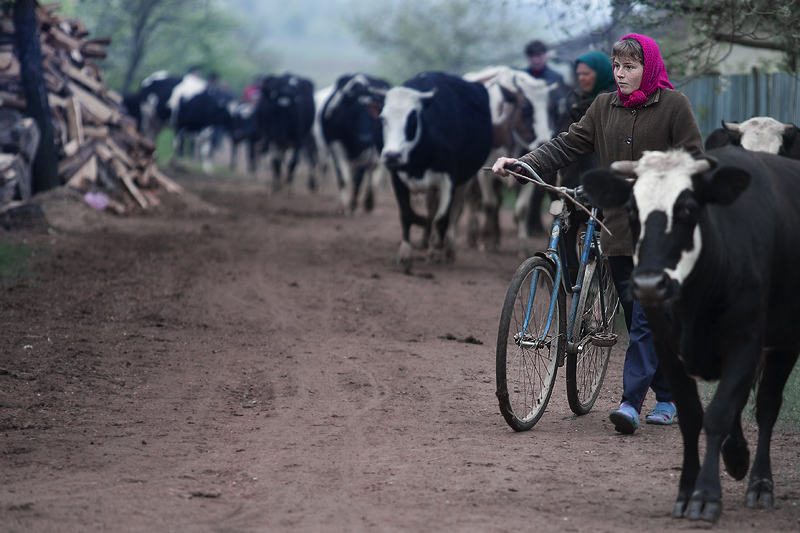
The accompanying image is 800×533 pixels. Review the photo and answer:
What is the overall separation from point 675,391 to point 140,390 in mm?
3562

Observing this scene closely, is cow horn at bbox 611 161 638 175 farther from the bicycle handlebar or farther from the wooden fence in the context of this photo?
the wooden fence

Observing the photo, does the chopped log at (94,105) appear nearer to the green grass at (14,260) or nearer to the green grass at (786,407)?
the green grass at (14,260)

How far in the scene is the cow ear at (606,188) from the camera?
12.8ft

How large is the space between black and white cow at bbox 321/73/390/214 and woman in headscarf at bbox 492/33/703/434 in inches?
431

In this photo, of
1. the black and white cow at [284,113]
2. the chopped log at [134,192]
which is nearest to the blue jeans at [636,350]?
the chopped log at [134,192]

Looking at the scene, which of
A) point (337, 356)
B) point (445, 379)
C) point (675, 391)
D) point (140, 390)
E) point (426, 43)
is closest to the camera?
point (675, 391)

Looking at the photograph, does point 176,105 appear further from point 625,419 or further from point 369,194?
point 625,419

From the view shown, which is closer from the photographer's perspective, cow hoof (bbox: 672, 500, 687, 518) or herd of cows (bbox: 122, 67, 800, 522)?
herd of cows (bbox: 122, 67, 800, 522)

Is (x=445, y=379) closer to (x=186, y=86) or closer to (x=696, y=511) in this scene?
(x=696, y=511)

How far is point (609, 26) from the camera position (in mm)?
9961

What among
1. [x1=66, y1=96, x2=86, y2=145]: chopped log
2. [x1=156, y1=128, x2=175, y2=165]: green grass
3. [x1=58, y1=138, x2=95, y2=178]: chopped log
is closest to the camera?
[x1=58, y1=138, x2=95, y2=178]: chopped log

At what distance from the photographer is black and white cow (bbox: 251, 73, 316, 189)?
67.3 ft

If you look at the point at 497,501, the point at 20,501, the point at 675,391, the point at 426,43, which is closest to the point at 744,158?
the point at 675,391

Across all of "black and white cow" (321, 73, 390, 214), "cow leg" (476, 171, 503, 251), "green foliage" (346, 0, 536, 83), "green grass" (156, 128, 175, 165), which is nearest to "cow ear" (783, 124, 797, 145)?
"cow leg" (476, 171, 503, 251)
